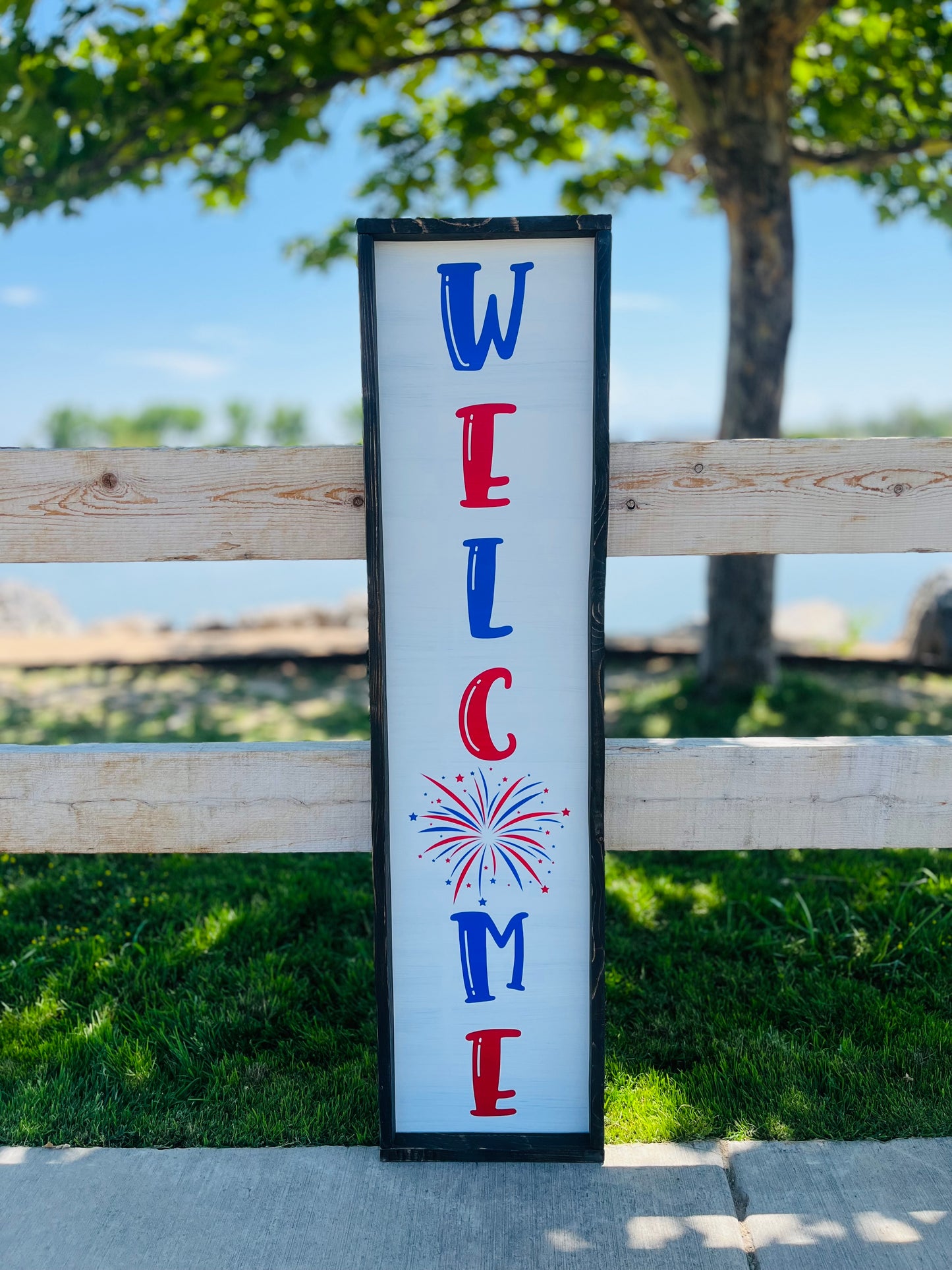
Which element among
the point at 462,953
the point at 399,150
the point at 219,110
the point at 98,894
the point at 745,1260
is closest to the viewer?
the point at 745,1260

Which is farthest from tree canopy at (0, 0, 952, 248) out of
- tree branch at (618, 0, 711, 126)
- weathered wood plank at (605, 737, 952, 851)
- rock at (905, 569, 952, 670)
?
weathered wood plank at (605, 737, 952, 851)

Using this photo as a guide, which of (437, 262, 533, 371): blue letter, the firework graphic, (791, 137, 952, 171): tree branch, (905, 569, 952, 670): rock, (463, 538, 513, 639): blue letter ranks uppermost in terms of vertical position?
(791, 137, 952, 171): tree branch

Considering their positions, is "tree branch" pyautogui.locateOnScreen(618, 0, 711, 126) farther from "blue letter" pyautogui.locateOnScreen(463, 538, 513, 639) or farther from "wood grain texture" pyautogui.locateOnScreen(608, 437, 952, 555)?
"blue letter" pyautogui.locateOnScreen(463, 538, 513, 639)

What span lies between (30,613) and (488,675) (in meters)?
9.54

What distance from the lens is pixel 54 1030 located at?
2811mm

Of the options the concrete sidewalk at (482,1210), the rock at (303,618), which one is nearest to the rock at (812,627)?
the rock at (303,618)

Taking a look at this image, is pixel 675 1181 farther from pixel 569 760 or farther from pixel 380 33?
pixel 380 33

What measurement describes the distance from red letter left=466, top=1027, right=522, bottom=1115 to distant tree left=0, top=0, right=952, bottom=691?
169 inches

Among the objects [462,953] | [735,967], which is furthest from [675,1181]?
[735,967]

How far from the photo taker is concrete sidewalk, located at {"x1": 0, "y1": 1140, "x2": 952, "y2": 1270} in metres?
2.08

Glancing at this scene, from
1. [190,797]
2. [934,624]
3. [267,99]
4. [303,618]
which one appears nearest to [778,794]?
[190,797]

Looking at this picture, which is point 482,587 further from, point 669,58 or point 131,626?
point 131,626

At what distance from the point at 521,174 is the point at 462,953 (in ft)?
22.6

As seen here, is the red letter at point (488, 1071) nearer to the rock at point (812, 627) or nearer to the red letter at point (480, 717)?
the red letter at point (480, 717)
